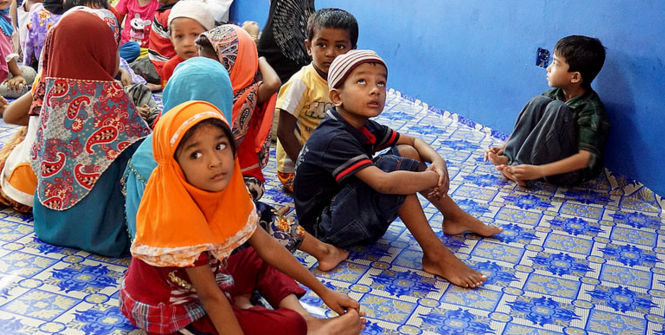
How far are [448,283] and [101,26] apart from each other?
1504 millimetres

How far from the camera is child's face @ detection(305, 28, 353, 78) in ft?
9.52

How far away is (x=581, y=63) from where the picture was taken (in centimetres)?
307

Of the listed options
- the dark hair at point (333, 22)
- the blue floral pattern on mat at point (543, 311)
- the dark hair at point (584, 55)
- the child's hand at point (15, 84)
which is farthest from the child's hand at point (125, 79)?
the blue floral pattern on mat at point (543, 311)

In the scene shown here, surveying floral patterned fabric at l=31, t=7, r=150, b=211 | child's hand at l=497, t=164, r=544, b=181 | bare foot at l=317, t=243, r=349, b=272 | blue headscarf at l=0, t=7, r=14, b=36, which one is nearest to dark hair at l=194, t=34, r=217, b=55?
floral patterned fabric at l=31, t=7, r=150, b=211

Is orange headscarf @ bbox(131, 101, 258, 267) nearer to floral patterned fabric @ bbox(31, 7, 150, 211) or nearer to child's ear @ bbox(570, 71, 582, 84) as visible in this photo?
floral patterned fabric @ bbox(31, 7, 150, 211)

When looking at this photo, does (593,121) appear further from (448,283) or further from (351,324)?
(351,324)

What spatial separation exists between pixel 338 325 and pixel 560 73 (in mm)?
1909

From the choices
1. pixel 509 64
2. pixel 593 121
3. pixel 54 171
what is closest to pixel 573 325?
pixel 593 121

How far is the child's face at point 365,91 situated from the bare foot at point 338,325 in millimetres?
776

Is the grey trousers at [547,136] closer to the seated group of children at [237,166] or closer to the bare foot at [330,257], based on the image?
the seated group of children at [237,166]

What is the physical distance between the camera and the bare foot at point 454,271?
2.26 meters

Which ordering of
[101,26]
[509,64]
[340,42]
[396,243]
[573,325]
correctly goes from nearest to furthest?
[573,325], [101,26], [396,243], [340,42], [509,64]

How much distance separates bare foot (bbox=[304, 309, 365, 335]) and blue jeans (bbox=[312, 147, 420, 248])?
50cm

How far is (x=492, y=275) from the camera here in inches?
92.7
